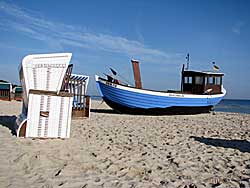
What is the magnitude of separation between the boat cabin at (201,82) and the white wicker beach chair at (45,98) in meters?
13.7

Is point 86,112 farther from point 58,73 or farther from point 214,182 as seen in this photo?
point 214,182

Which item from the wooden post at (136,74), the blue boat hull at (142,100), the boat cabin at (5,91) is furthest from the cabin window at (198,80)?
the boat cabin at (5,91)

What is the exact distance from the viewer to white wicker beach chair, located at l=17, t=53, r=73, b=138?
639 cm

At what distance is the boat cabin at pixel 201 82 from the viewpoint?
1870 cm

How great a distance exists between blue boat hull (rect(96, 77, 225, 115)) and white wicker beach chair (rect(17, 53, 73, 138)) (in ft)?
29.6

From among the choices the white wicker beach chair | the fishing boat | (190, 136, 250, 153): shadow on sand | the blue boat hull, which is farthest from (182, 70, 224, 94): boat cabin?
the white wicker beach chair

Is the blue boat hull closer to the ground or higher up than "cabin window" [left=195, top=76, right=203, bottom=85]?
closer to the ground

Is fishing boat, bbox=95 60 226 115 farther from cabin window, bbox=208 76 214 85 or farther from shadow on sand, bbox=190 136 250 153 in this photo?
shadow on sand, bbox=190 136 250 153

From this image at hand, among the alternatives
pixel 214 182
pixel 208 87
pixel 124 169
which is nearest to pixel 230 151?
pixel 214 182

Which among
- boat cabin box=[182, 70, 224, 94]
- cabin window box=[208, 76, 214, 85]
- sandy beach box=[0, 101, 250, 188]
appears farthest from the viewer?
cabin window box=[208, 76, 214, 85]

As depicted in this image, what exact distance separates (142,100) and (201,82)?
544 cm

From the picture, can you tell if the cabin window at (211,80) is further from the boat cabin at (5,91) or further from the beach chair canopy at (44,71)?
the boat cabin at (5,91)

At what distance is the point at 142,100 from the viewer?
1580 centimetres

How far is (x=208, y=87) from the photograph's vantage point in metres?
18.9
